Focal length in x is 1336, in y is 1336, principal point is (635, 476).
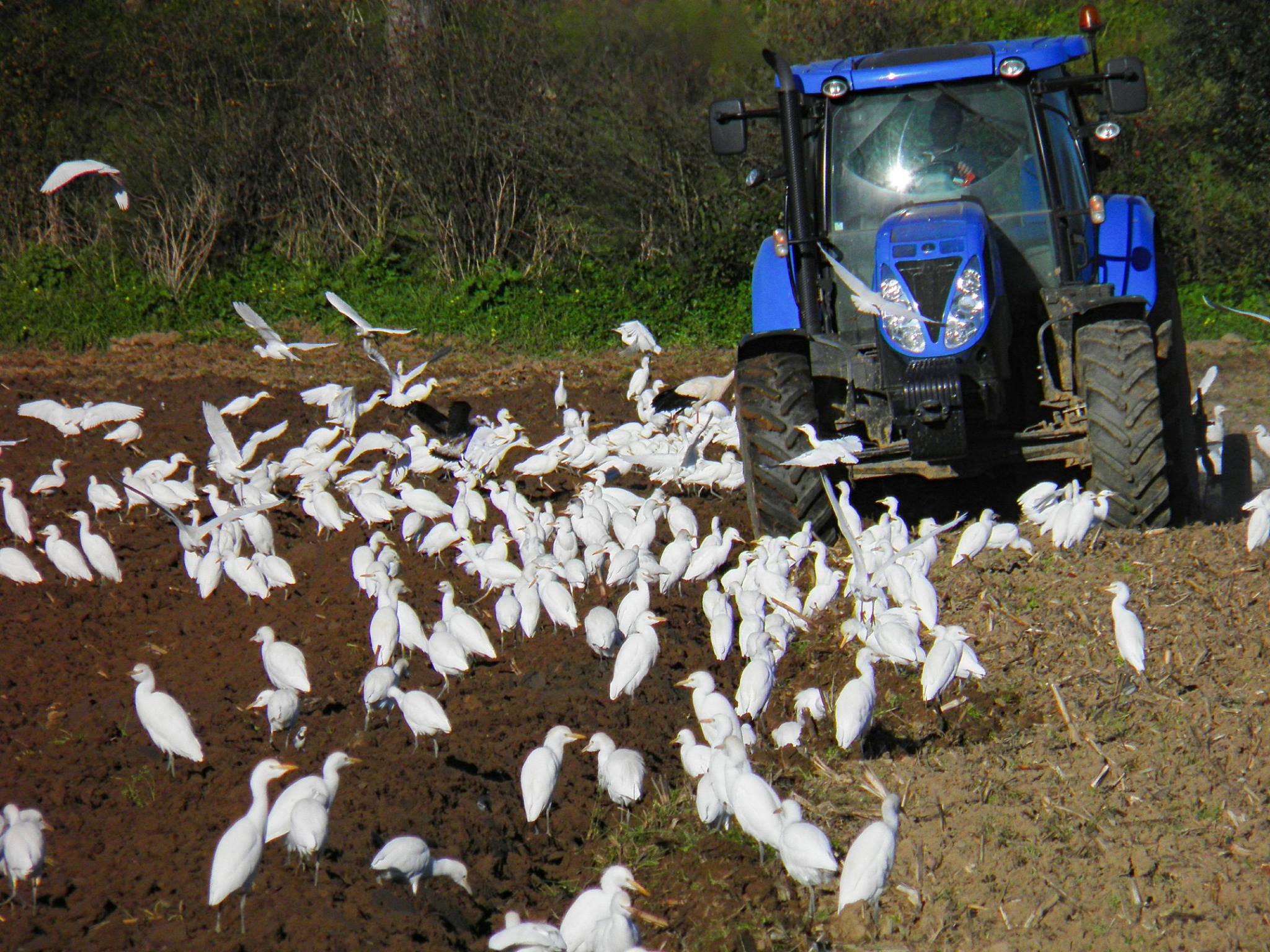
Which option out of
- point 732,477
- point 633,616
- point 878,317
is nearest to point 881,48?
point 732,477

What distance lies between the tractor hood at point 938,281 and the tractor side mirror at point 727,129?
3.58 feet

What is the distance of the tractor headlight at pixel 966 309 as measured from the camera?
6125 mm

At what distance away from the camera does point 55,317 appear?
47.4ft

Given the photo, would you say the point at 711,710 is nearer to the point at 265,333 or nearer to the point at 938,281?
the point at 938,281

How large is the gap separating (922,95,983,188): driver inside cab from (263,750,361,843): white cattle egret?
4.55 meters

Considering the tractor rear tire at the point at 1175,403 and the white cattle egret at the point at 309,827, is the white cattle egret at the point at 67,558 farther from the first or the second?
the tractor rear tire at the point at 1175,403

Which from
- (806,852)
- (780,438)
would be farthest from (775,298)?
(806,852)

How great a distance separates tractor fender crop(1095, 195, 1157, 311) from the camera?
7.35 metres

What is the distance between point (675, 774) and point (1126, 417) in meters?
2.81

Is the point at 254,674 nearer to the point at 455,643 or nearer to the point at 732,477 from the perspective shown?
the point at 455,643

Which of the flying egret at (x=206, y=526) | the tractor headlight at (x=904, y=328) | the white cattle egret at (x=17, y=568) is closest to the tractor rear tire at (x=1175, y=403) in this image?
the tractor headlight at (x=904, y=328)

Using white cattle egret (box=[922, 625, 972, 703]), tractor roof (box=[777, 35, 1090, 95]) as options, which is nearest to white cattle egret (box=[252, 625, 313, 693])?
white cattle egret (box=[922, 625, 972, 703])

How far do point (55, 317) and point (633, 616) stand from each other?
1071cm

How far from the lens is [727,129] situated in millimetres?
7031
